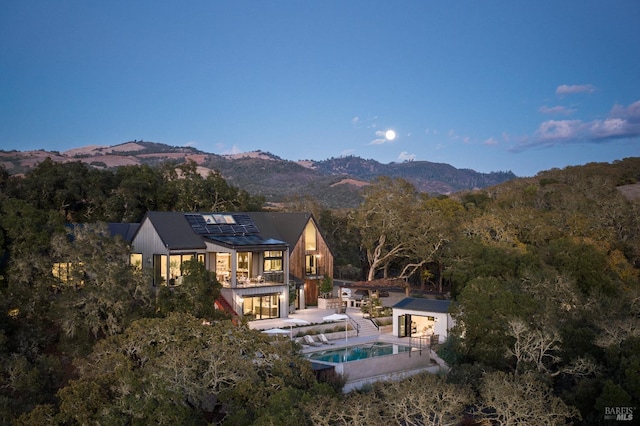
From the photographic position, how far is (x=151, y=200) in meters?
42.0

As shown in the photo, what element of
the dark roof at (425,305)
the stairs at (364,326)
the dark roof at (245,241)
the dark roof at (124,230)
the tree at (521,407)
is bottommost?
the stairs at (364,326)

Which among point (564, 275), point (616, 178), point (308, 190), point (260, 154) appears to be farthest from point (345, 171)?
point (564, 275)

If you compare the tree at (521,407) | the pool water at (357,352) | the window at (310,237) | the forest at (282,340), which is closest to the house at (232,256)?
the window at (310,237)

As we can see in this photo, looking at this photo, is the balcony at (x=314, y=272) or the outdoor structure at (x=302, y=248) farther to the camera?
the balcony at (x=314, y=272)

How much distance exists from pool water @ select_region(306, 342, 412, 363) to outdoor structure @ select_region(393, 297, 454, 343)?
1614 millimetres

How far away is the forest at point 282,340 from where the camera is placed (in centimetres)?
1487

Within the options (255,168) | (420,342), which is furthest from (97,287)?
(255,168)

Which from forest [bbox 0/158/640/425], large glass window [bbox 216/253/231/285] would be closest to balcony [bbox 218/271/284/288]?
large glass window [bbox 216/253/231/285]

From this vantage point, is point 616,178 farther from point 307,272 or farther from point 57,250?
point 57,250

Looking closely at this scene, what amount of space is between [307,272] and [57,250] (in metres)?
14.9

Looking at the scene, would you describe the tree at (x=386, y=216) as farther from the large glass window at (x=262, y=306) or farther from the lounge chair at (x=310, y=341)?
the lounge chair at (x=310, y=341)

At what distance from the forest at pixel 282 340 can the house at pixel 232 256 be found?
277 centimetres

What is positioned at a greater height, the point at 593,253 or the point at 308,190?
the point at 308,190

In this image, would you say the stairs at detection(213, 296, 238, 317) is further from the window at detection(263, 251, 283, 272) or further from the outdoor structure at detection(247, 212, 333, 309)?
the outdoor structure at detection(247, 212, 333, 309)
